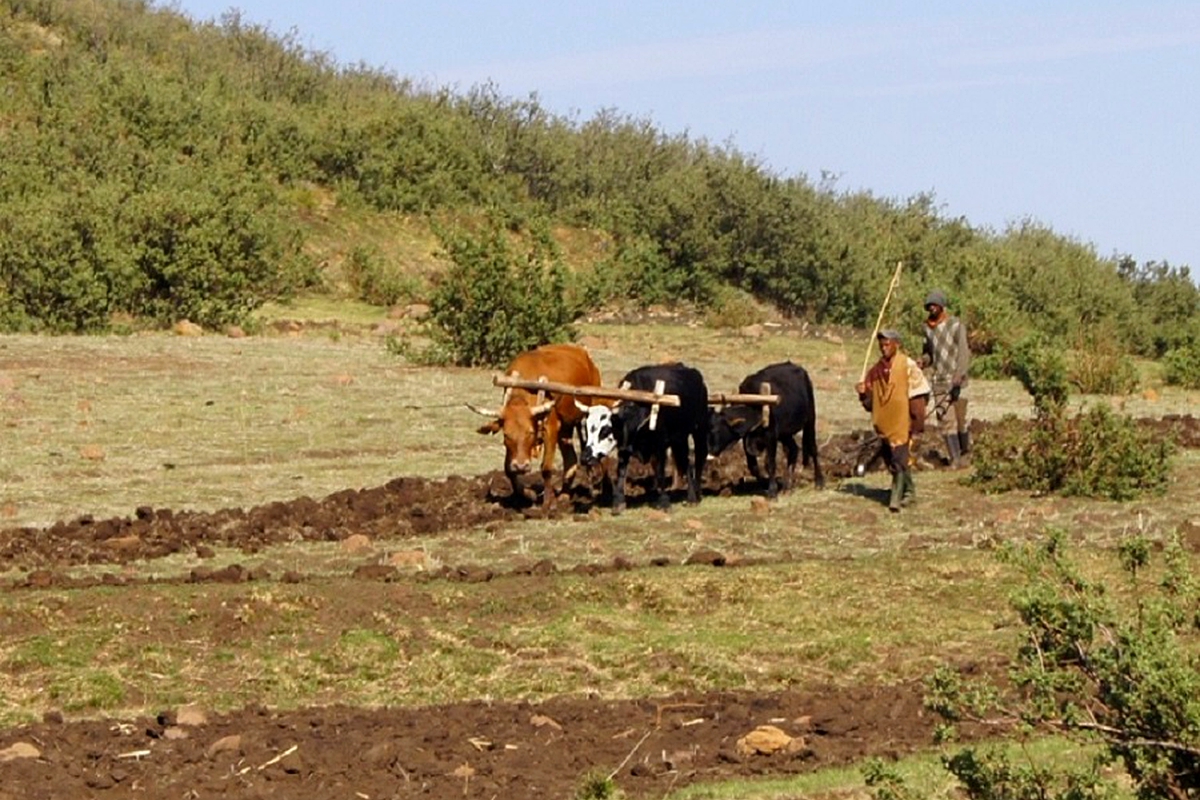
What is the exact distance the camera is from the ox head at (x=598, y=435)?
17.6 meters

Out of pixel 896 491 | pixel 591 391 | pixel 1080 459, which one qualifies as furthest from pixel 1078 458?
pixel 591 391

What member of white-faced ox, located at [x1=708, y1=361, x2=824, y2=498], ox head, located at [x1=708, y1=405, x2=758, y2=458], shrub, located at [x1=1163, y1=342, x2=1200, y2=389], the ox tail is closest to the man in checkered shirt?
the ox tail

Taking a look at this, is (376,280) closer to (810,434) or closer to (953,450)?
(953,450)

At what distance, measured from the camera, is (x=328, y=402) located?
933 inches

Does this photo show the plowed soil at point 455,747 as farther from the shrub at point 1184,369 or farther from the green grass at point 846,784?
the shrub at point 1184,369

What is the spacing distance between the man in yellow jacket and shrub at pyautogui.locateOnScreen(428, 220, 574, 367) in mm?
11390

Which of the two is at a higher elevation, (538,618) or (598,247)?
(598,247)

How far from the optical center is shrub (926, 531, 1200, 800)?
7.10m

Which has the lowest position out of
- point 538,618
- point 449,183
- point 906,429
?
point 538,618

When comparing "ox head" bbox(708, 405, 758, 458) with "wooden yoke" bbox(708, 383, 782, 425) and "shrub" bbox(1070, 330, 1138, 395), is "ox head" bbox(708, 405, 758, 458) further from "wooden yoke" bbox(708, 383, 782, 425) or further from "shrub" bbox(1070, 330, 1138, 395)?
"shrub" bbox(1070, 330, 1138, 395)

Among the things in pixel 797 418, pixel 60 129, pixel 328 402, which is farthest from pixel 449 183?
pixel 797 418

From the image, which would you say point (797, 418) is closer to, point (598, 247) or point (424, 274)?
point (424, 274)

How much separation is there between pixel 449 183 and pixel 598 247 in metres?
4.17

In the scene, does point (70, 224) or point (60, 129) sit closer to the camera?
point (70, 224)
